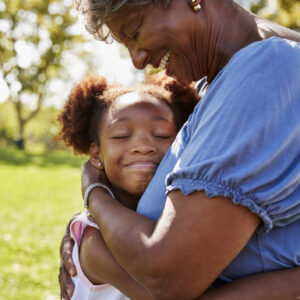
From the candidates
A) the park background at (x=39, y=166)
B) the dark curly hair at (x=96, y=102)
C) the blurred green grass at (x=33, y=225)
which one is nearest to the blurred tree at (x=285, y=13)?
the park background at (x=39, y=166)

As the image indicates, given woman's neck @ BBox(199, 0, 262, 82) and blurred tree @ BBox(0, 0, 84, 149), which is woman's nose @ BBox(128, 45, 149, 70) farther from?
blurred tree @ BBox(0, 0, 84, 149)

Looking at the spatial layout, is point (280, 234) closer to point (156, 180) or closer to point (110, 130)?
point (156, 180)

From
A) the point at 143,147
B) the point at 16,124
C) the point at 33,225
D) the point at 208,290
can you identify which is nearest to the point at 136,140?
the point at 143,147

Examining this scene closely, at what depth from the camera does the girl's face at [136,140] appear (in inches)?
98.7

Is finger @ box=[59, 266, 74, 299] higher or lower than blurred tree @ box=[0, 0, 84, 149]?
higher

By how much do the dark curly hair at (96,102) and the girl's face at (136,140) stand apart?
0.40 ft

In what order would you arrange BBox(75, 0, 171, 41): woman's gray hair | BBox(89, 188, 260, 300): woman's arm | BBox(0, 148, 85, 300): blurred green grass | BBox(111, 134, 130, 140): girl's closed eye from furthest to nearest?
BBox(0, 148, 85, 300): blurred green grass
BBox(111, 134, 130, 140): girl's closed eye
BBox(75, 0, 171, 41): woman's gray hair
BBox(89, 188, 260, 300): woman's arm

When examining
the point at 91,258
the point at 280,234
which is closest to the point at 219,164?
the point at 280,234

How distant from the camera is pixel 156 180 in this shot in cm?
183

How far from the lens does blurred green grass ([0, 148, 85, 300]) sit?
5.53 meters

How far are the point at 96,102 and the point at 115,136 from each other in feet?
1.56

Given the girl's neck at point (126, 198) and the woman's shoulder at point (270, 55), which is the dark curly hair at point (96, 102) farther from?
the woman's shoulder at point (270, 55)

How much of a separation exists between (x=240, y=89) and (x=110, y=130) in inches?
50.1

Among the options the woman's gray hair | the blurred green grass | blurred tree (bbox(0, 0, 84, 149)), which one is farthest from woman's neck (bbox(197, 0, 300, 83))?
blurred tree (bbox(0, 0, 84, 149))
